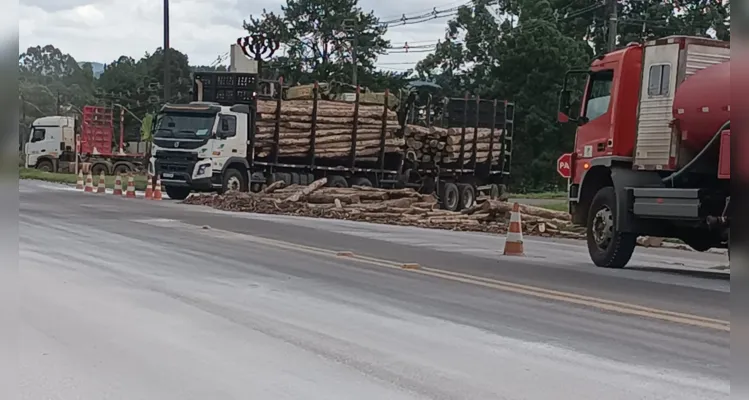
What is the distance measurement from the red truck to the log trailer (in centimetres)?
4120

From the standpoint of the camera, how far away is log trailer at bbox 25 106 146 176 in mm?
50906

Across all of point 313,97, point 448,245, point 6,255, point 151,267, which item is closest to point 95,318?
point 151,267

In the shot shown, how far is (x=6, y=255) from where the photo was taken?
11.2ft

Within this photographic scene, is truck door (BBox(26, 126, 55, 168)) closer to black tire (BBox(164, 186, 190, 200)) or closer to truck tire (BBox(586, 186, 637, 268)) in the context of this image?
black tire (BBox(164, 186, 190, 200))

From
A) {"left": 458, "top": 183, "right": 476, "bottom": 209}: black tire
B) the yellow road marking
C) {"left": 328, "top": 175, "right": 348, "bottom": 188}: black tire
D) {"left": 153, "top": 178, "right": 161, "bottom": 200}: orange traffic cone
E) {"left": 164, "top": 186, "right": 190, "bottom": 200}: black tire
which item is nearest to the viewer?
the yellow road marking

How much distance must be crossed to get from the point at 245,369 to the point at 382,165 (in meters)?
24.6

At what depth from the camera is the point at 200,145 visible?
27.8m

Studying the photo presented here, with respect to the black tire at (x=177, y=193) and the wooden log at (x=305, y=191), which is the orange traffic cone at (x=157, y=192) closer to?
the black tire at (x=177, y=193)

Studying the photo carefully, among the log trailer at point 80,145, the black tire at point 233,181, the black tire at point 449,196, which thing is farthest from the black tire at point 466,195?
the log trailer at point 80,145

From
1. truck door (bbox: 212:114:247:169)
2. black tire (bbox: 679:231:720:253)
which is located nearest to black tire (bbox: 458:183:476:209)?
truck door (bbox: 212:114:247:169)

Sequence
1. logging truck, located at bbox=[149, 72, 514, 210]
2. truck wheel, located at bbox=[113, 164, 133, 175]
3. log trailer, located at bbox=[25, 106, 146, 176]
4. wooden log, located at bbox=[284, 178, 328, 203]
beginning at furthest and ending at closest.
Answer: truck wheel, located at bbox=[113, 164, 133, 175], log trailer, located at bbox=[25, 106, 146, 176], logging truck, located at bbox=[149, 72, 514, 210], wooden log, located at bbox=[284, 178, 328, 203]

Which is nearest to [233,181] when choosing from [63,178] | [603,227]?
[603,227]

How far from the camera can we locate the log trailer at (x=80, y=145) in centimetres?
5091

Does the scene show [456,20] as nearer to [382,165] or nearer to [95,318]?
[382,165]
